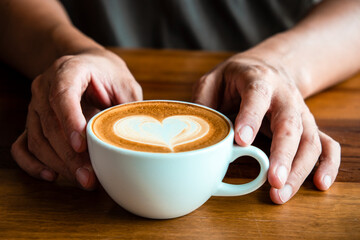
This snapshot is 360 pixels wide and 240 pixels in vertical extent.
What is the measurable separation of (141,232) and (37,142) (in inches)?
11.9

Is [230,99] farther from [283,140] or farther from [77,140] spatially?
[77,140]

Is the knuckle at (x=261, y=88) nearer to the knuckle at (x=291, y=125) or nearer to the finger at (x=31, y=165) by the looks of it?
the knuckle at (x=291, y=125)

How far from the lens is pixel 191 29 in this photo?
1436 millimetres

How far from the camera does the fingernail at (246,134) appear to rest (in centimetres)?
58

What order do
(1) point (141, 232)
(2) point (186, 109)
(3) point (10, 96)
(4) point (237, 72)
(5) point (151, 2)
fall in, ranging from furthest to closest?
(5) point (151, 2) → (3) point (10, 96) → (4) point (237, 72) → (2) point (186, 109) → (1) point (141, 232)

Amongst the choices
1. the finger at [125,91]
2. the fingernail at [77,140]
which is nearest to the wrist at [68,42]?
the finger at [125,91]

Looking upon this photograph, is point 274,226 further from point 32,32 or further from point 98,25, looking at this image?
point 98,25

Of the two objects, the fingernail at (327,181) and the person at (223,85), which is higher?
the person at (223,85)

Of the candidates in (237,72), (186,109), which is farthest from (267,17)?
(186,109)

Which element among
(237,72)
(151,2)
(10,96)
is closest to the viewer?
(237,72)

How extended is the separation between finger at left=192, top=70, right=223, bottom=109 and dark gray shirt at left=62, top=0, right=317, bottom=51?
25.5 inches

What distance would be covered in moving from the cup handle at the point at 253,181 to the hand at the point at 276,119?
0.01 meters

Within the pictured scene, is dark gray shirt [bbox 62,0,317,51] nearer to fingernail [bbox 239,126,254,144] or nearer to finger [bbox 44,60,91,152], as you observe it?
finger [bbox 44,60,91,152]

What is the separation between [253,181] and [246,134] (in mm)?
70
